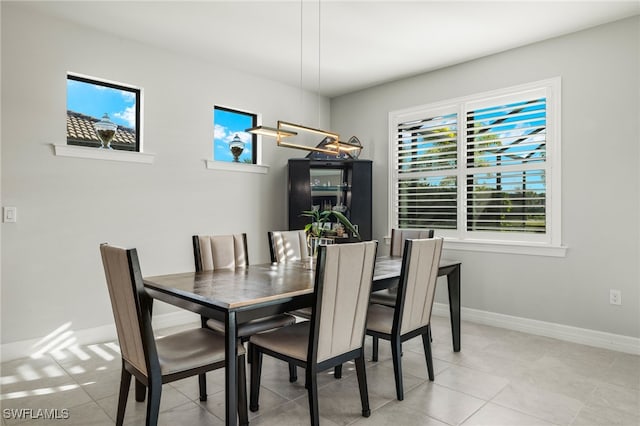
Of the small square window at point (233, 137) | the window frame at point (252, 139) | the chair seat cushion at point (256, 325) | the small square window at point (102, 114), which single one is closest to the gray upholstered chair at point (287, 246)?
the chair seat cushion at point (256, 325)

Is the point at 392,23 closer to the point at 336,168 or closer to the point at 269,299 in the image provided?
the point at 336,168

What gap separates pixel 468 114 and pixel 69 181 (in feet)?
12.6

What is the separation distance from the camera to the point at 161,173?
396 centimetres

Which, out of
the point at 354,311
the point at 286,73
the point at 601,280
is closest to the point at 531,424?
the point at 354,311

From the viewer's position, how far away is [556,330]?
3.67 metres

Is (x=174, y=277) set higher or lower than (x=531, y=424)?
higher

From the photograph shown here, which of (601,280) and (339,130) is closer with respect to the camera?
(601,280)

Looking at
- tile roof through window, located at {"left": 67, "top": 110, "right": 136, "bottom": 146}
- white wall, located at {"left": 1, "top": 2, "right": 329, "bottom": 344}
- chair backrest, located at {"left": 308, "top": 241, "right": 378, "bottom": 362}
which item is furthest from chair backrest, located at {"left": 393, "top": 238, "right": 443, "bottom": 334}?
tile roof through window, located at {"left": 67, "top": 110, "right": 136, "bottom": 146}

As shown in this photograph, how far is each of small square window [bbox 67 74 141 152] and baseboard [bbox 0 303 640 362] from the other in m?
1.65

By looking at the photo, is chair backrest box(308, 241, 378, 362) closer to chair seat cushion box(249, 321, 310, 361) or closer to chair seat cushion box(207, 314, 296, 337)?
chair seat cushion box(249, 321, 310, 361)

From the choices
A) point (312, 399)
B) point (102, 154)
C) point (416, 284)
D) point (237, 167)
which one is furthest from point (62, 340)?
point (416, 284)

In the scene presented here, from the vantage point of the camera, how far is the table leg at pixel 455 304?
3.29 metres

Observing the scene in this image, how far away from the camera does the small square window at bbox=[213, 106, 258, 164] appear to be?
4531 mm

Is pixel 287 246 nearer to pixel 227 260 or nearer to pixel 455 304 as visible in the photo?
pixel 227 260
